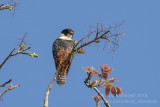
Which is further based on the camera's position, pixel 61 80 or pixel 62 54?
pixel 62 54

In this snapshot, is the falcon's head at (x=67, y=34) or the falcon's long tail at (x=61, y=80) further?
the falcon's head at (x=67, y=34)

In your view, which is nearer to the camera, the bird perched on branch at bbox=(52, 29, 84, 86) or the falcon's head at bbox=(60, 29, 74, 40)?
the bird perched on branch at bbox=(52, 29, 84, 86)

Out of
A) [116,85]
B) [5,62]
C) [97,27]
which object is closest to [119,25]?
[97,27]

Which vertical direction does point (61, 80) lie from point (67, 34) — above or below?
below

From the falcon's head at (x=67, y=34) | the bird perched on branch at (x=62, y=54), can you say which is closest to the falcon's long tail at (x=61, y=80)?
the bird perched on branch at (x=62, y=54)

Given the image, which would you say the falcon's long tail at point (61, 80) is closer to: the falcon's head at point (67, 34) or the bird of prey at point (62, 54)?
the bird of prey at point (62, 54)

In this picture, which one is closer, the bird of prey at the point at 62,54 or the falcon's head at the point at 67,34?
the bird of prey at the point at 62,54

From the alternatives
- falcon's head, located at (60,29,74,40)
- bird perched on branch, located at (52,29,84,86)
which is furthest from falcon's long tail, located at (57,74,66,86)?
falcon's head, located at (60,29,74,40)

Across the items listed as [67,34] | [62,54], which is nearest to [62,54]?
[62,54]

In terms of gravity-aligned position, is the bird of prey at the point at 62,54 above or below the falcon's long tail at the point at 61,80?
above

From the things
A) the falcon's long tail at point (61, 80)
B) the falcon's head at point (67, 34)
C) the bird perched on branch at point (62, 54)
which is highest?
the falcon's head at point (67, 34)

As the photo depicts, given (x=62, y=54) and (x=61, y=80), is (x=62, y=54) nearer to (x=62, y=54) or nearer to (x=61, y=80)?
(x=62, y=54)

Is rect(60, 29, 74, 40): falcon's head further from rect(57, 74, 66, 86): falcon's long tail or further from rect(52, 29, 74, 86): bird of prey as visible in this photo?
rect(57, 74, 66, 86): falcon's long tail

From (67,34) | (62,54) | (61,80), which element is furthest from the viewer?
(67,34)
